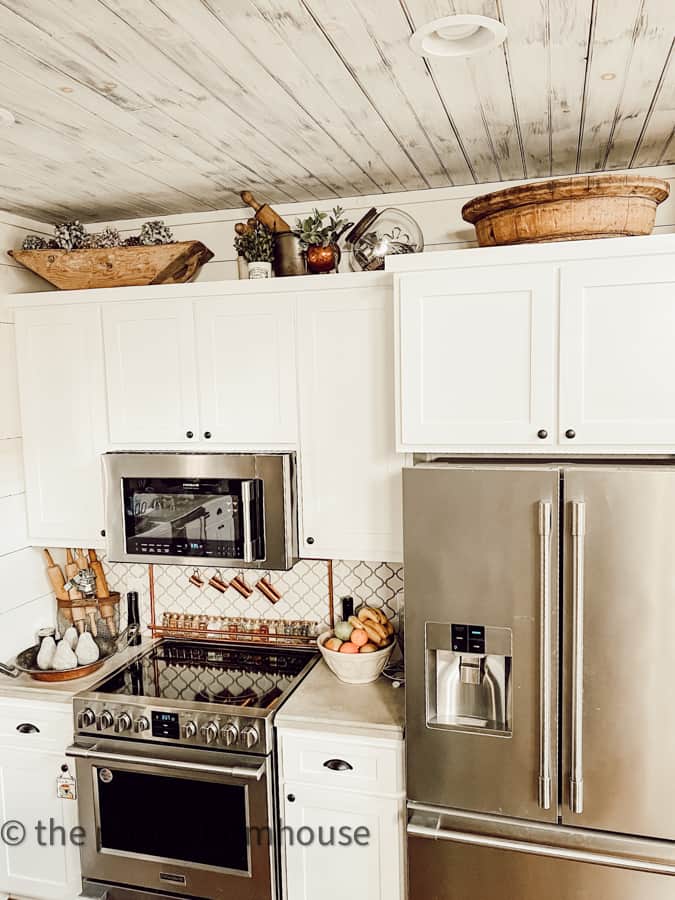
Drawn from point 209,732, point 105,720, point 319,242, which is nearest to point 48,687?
point 105,720

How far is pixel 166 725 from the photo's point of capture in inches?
95.6

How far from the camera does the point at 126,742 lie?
8.14 ft

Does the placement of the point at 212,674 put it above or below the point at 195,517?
below

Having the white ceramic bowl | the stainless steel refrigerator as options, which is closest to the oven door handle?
the white ceramic bowl

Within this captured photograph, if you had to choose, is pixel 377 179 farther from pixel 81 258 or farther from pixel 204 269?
pixel 81 258

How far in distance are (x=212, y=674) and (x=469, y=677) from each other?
3.41ft

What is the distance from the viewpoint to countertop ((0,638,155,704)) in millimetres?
2557

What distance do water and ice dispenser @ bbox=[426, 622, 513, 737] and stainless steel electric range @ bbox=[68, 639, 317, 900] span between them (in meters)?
0.57

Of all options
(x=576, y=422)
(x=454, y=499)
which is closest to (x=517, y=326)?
(x=576, y=422)

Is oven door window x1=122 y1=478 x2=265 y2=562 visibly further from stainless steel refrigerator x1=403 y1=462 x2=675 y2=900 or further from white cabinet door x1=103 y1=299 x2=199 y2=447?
stainless steel refrigerator x1=403 y1=462 x2=675 y2=900

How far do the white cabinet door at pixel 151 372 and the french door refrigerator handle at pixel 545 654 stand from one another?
126 cm

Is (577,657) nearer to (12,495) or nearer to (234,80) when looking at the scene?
(234,80)

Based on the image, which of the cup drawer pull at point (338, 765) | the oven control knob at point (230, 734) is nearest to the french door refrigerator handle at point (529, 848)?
the cup drawer pull at point (338, 765)

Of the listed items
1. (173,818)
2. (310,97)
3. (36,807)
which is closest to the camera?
(310,97)
